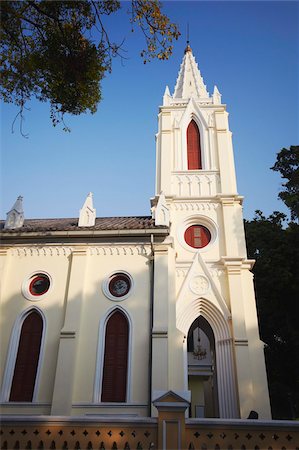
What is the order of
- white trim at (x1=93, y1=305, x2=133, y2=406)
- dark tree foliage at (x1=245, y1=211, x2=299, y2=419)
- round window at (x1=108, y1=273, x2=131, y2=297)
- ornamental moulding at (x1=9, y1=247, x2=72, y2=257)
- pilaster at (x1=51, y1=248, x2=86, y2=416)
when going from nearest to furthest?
pilaster at (x1=51, y1=248, x2=86, y2=416), white trim at (x1=93, y1=305, x2=133, y2=406), round window at (x1=108, y1=273, x2=131, y2=297), ornamental moulding at (x1=9, y1=247, x2=72, y2=257), dark tree foliage at (x1=245, y1=211, x2=299, y2=419)

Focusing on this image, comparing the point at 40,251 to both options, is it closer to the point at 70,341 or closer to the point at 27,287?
the point at 27,287

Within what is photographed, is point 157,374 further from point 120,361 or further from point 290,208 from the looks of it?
point 290,208

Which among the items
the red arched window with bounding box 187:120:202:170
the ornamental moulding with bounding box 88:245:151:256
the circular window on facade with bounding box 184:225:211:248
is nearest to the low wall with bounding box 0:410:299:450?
the ornamental moulding with bounding box 88:245:151:256

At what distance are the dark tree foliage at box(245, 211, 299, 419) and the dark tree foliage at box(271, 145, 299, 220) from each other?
1.37 meters

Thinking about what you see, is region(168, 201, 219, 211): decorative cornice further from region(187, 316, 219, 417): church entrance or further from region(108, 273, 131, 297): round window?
region(187, 316, 219, 417): church entrance

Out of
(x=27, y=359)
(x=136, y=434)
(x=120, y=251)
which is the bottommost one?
(x=136, y=434)

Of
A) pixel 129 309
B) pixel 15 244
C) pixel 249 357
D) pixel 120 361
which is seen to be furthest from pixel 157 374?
pixel 15 244

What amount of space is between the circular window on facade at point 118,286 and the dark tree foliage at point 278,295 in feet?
33.8

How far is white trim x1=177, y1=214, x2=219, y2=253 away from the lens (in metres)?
17.7

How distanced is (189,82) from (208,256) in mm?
14133

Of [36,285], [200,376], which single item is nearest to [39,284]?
[36,285]

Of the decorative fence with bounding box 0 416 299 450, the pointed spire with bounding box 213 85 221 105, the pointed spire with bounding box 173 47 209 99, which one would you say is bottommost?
the decorative fence with bounding box 0 416 299 450

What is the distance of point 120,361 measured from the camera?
1267 cm

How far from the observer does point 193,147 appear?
21641 mm
